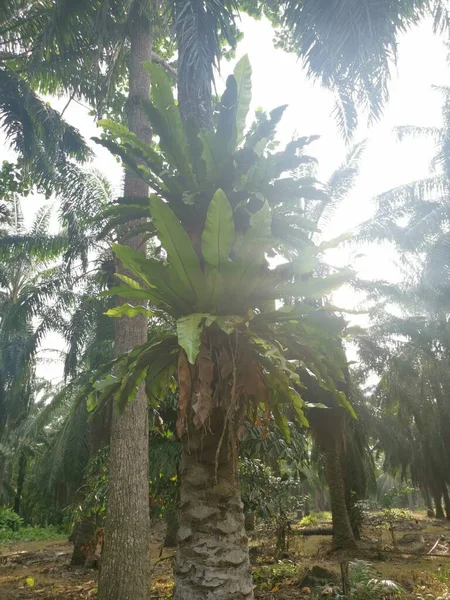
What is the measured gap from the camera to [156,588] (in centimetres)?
725

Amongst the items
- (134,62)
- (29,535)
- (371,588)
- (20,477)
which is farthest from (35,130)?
(20,477)

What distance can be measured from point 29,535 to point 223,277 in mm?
28012

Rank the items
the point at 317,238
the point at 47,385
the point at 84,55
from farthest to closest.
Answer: the point at 47,385 → the point at 317,238 → the point at 84,55

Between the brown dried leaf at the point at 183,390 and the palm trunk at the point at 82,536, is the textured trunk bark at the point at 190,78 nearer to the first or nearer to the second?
the brown dried leaf at the point at 183,390

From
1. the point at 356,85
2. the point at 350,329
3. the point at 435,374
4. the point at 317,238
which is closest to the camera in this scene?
the point at 350,329

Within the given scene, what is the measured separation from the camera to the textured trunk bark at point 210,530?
89.0 inches

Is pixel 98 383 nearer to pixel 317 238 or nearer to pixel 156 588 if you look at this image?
pixel 156 588

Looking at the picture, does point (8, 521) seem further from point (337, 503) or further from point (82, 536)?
point (337, 503)

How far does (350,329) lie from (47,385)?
25.5 metres

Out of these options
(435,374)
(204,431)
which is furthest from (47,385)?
(204,431)

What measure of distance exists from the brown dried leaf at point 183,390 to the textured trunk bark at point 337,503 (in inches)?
421

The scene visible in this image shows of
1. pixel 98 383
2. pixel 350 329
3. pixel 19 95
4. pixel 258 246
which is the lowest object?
pixel 98 383

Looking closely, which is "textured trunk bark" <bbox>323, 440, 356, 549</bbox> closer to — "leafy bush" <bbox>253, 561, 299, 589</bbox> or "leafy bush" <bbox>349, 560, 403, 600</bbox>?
"leafy bush" <bbox>253, 561, 299, 589</bbox>

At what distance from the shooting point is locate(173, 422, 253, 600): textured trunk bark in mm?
2260
